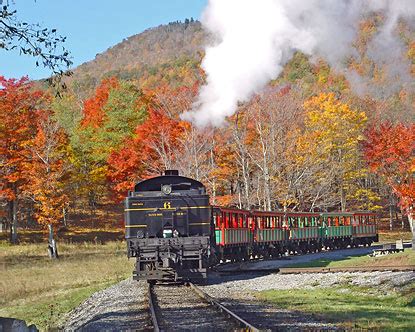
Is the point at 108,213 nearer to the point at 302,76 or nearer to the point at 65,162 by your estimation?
the point at 65,162

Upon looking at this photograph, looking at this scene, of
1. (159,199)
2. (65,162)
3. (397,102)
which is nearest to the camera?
(159,199)

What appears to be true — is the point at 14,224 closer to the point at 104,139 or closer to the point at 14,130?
the point at 14,130

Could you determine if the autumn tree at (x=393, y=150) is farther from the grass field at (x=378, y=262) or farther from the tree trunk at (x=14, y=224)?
the tree trunk at (x=14, y=224)

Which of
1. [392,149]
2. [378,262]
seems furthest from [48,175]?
[392,149]

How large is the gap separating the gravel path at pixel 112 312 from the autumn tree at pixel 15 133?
2855 cm

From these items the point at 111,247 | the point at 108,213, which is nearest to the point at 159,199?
the point at 111,247

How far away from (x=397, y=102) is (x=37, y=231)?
178 ft

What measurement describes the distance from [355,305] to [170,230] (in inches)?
338

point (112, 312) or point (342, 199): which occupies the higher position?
point (342, 199)

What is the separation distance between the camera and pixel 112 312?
50.1 feet

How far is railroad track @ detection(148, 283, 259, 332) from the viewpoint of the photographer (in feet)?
39.8

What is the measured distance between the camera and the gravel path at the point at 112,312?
13.2 metres

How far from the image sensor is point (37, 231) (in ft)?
193

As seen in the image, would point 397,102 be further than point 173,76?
No
